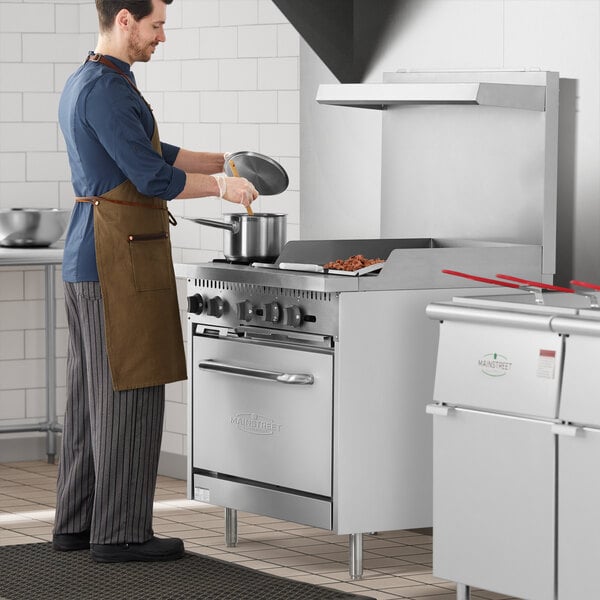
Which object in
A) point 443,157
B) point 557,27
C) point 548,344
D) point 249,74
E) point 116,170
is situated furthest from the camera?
point 249,74

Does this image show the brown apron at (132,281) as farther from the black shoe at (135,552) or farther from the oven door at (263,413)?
the black shoe at (135,552)

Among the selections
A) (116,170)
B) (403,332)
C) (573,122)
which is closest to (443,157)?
(573,122)

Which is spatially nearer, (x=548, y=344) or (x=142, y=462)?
(x=548, y=344)

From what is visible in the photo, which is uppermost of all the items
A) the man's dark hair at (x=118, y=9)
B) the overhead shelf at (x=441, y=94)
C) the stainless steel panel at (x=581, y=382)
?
the man's dark hair at (x=118, y=9)

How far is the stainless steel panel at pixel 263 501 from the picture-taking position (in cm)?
456

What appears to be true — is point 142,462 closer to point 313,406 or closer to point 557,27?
point 313,406

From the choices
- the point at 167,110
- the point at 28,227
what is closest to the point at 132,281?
the point at 167,110

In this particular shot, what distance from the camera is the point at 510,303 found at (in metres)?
3.99

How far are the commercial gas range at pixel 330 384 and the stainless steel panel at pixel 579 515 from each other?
86cm

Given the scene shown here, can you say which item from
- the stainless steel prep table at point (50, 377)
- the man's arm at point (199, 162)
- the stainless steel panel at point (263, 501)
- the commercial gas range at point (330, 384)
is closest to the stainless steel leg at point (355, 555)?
the commercial gas range at point (330, 384)

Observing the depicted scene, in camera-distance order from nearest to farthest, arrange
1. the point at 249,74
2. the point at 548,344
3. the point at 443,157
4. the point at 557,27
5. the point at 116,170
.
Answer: the point at 548,344 → the point at 116,170 → the point at 557,27 → the point at 443,157 → the point at 249,74

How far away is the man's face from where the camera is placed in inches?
179

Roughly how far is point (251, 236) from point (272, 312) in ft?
1.26

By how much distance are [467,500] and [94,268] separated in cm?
136
